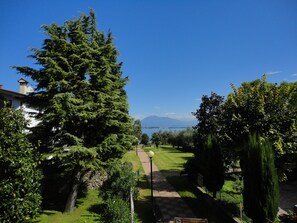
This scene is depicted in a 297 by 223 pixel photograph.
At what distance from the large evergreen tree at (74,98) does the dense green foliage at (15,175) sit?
355 centimetres

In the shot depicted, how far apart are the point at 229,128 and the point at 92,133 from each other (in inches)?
409

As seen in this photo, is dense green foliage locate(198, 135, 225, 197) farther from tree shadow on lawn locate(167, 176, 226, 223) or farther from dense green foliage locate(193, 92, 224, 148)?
dense green foliage locate(193, 92, 224, 148)

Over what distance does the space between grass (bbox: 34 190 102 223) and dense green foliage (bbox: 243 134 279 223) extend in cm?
914

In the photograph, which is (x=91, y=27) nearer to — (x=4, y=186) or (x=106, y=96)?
(x=106, y=96)

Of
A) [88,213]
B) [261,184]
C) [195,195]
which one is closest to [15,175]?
[88,213]

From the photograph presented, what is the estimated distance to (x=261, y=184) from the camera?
10461mm

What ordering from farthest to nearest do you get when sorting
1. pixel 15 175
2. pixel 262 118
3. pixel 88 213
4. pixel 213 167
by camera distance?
1. pixel 213 167
2. pixel 262 118
3. pixel 88 213
4. pixel 15 175

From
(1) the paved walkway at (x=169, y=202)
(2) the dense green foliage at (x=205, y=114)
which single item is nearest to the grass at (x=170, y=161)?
(1) the paved walkway at (x=169, y=202)

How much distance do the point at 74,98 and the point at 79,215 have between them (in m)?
7.82

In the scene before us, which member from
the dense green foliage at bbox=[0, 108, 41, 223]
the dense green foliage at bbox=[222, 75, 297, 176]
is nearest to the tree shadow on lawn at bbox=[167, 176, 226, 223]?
the dense green foliage at bbox=[222, 75, 297, 176]

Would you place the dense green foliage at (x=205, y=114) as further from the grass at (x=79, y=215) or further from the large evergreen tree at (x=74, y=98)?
the grass at (x=79, y=215)

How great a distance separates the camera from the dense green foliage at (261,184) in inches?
407

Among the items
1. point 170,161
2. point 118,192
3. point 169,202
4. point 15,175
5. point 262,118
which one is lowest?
point 169,202

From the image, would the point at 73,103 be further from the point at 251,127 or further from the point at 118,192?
the point at 251,127
